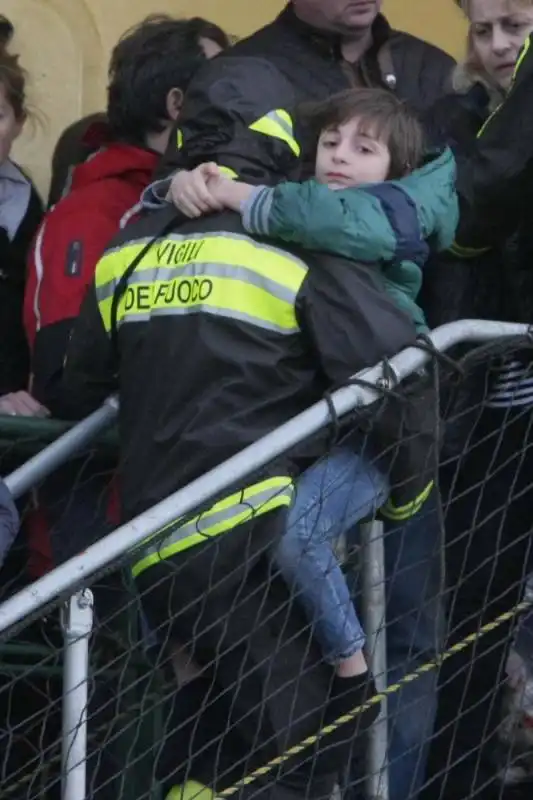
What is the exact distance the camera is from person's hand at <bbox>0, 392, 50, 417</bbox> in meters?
4.01

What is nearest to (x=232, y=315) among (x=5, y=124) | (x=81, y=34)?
(x=5, y=124)

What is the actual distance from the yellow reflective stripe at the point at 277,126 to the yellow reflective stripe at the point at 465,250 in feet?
1.58

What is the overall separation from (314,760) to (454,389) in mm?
780

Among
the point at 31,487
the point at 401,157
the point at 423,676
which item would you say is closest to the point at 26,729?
the point at 31,487

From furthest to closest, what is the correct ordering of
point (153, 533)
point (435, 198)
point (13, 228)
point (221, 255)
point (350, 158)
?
point (13, 228)
point (350, 158)
point (435, 198)
point (221, 255)
point (153, 533)

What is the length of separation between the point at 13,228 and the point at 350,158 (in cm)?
109

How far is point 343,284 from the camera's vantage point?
11.0ft

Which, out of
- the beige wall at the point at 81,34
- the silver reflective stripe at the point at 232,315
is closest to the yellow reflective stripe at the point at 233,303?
the silver reflective stripe at the point at 232,315

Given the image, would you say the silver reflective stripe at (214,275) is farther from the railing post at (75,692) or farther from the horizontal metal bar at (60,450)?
the railing post at (75,692)

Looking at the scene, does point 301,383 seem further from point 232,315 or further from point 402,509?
point 402,509

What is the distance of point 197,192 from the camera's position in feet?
11.4

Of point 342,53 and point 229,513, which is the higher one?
point 342,53

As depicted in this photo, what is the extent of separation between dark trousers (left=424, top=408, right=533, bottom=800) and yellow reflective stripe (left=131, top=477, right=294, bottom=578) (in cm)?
69

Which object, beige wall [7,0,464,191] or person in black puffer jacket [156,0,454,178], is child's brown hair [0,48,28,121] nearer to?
person in black puffer jacket [156,0,454,178]
